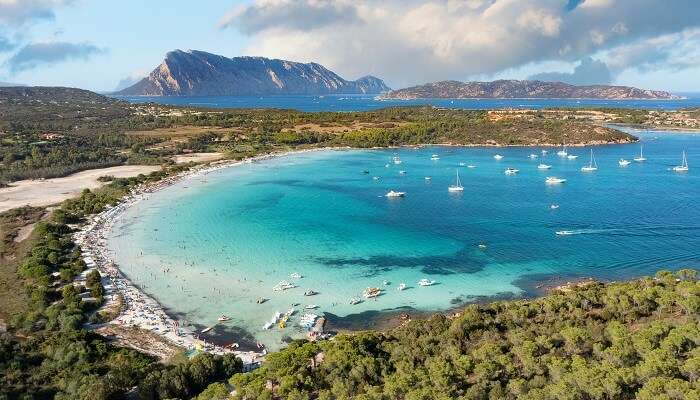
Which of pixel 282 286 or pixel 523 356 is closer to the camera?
pixel 523 356

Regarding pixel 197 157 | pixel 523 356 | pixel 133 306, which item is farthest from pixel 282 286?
pixel 197 157

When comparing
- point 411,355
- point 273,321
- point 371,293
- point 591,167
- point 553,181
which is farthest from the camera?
point 591,167

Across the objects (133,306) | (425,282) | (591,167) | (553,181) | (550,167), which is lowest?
(425,282)

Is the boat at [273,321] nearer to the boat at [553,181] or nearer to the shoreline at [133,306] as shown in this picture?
the shoreline at [133,306]

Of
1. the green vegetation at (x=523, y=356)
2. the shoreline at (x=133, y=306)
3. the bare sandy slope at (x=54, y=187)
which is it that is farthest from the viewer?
the bare sandy slope at (x=54, y=187)

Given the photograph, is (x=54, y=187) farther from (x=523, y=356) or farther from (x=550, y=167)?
(x=550, y=167)

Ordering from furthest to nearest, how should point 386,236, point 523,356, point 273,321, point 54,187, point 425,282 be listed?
point 54,187 → point 386,236 → point 425,282 → point 273,321 → point 523,356

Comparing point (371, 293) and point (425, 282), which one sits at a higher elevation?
point (425, 282)

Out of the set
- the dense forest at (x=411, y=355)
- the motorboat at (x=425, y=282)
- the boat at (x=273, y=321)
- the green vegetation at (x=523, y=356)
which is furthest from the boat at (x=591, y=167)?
the boat at (x=273, y=321)
